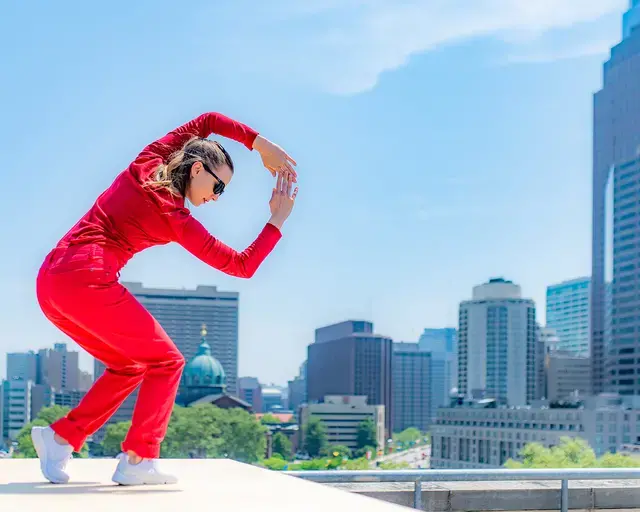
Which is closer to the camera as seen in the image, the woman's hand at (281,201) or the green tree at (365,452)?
the woman's hand at (281,201)

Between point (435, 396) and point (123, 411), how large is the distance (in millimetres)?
81257

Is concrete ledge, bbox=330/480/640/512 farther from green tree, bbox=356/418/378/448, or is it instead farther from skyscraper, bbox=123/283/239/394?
skyscraper, bbox=123/283/239/394

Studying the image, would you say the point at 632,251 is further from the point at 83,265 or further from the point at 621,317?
the point at 83,265

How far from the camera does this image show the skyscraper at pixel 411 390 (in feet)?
568

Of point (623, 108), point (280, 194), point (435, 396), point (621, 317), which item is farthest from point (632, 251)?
point (280, 194)

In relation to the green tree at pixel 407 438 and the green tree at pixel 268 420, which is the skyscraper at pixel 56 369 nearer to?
the green tree at pixel 268 420

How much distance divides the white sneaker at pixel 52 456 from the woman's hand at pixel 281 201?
3.54ft

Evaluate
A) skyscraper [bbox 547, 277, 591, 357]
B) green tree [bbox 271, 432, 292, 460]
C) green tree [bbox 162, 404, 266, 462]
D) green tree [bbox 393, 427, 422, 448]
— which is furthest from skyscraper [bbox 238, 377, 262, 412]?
green tree [bbox 162, 404, 266, 462]

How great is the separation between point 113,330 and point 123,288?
0.57ft

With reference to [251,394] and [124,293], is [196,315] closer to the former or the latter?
[251,394]

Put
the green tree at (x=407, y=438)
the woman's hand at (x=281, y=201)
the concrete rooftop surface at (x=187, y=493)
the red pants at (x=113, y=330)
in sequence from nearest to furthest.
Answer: the concrete rooftop surface at (x=187, y=493), the red pants at (x=113, y=330), the woman's hand at (x=281, y=201), the green tree at (x=407, y=438)

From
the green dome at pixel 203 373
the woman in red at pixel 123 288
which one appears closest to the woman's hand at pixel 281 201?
the woman in red at pixel 123 288

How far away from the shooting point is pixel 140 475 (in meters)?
3.26

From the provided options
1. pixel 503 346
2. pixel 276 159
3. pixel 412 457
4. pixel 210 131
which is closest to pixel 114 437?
pixel 412 457
